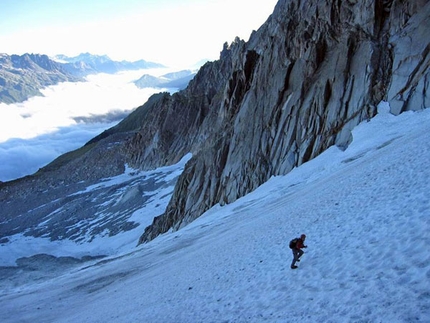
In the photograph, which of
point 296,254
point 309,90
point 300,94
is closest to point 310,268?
point 296,254

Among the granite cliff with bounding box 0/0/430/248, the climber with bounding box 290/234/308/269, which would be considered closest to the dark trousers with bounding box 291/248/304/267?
the climber with bounding box 290/234/308/269

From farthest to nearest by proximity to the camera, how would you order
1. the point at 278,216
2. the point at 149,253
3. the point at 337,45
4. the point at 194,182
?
the point at 194,182 → the point at 337,45 → the point at 149,253 → the point at 278,216

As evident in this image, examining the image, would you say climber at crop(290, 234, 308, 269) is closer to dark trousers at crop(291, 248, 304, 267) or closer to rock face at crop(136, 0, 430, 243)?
dark trousers at crop(291, 248, 304, 267)

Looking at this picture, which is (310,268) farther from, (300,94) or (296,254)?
(300,94)

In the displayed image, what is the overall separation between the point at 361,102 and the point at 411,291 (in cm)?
3446

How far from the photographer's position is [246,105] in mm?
57125

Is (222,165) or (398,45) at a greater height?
(398,45)

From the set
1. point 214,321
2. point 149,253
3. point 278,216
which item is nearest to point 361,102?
point 278,216

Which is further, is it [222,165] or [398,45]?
[222,165]

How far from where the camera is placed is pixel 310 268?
523 inches

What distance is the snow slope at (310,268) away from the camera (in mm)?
9891

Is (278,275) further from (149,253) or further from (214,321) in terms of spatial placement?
(149,253)

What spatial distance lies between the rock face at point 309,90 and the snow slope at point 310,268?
7.60 meters

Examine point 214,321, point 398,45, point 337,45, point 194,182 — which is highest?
point 337,45
